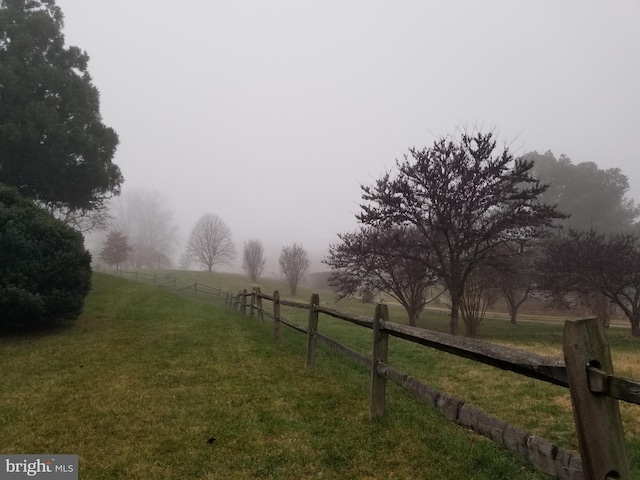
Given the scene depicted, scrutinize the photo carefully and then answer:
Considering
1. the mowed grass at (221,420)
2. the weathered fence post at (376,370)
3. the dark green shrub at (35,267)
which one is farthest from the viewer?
the dark green shrub at (35,267)

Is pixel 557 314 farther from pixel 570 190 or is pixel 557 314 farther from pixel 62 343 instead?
pixel 62 343

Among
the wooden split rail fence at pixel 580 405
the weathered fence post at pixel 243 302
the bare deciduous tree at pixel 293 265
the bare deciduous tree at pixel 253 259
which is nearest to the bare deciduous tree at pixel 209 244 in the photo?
the bare deciduous tree at pixel 253 259

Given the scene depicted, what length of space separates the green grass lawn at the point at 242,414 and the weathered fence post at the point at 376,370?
6.9 inches

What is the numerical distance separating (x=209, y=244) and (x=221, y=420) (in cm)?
5852

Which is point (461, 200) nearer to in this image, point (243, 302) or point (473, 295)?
point (473, 295)

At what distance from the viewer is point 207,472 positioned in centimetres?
387

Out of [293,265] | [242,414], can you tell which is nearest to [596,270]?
[242,414]

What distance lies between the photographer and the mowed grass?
3.97 metres

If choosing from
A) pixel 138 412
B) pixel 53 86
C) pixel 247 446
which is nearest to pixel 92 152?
pixel 53 86

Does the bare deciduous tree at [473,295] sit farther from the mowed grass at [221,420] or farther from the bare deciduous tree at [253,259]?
the bare deciduous tree at [253,259]

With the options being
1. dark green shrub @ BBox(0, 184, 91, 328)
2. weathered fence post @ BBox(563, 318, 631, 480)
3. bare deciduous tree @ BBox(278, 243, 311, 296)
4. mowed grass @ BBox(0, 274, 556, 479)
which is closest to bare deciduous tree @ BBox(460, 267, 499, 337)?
mowed grass @ BBox(0, 274, 556, 479)

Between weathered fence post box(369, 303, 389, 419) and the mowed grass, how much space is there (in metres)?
0.17

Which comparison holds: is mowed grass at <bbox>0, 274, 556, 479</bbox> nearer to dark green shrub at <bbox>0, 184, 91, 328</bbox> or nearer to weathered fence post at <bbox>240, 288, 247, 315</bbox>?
dark green shrub at <bbox>0, 184, 91, 328</bbox>

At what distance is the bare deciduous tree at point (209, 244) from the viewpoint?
61.1 metres
